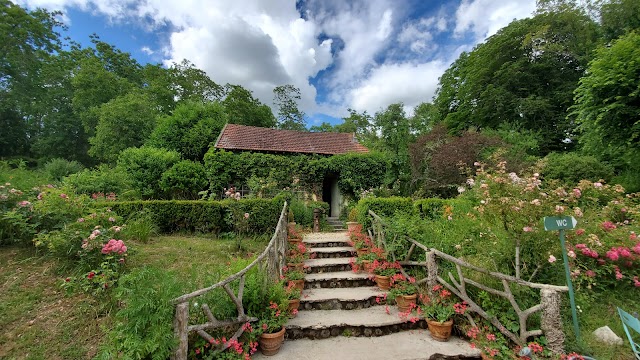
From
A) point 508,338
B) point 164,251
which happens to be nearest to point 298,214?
point 164,251

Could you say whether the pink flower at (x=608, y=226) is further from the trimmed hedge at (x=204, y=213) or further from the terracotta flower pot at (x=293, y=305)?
the trimmed hedge at (x=204, y=213)

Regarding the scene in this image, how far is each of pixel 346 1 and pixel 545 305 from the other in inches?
322

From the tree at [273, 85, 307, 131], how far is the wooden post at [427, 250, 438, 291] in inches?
964

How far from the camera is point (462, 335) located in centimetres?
337

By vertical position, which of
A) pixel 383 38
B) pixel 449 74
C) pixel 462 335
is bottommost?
pixel 462 335

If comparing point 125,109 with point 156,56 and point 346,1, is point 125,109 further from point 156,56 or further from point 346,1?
point 346,1

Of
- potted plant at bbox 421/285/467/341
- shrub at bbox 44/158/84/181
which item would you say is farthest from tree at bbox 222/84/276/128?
potted plant at bbox 421/285/467/341

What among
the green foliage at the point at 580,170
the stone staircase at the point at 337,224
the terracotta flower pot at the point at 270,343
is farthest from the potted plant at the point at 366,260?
the green foliage at the point at 580,170

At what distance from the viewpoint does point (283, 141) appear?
47.1 ft

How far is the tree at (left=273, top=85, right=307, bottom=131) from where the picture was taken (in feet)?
88.4

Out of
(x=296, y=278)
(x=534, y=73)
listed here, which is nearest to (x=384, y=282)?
(x=296, y=278)

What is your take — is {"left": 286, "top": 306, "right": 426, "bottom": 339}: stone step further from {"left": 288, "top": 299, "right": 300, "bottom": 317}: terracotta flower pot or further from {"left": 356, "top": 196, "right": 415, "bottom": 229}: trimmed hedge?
{"left": 356, "top": 196, "right": 415, "bottom": 229}: trimmed hedge

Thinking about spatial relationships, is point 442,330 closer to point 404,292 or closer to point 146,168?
point 404,292

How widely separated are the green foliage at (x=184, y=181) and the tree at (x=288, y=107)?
15.5 meters
